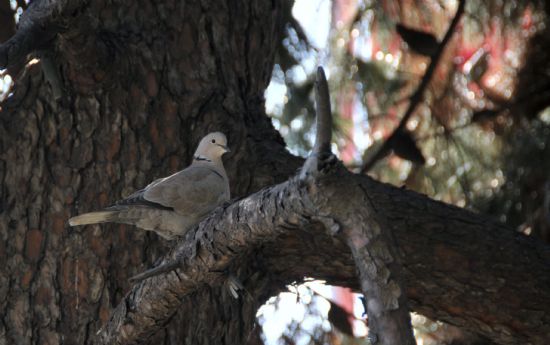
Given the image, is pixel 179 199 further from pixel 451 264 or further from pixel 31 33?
pixel 451 264

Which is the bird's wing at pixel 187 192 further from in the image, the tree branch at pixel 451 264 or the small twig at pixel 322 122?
the small twig at pixel 322 122

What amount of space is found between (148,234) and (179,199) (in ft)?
0.54

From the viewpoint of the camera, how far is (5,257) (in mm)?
2551

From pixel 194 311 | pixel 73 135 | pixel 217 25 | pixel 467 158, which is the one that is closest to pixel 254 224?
pixel 194 311

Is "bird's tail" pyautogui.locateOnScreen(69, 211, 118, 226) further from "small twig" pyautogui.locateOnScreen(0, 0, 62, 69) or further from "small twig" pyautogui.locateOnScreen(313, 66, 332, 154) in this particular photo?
"small twig" pyautogui.locateOnScreen(313, 66, 332, 154)

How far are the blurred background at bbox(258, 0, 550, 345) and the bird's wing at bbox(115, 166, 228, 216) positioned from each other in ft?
3.73

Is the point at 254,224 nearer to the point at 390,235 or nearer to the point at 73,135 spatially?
the point at 390,235

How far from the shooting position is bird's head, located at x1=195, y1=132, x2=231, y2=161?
107 inches

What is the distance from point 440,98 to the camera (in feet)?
13.2

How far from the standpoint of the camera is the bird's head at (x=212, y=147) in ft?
8.93

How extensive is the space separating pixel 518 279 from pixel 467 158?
1.47 metres

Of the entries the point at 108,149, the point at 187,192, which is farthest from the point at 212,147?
the point at 108,149

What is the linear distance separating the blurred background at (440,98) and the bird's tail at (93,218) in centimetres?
144

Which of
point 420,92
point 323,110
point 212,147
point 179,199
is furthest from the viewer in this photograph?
point 420,92
